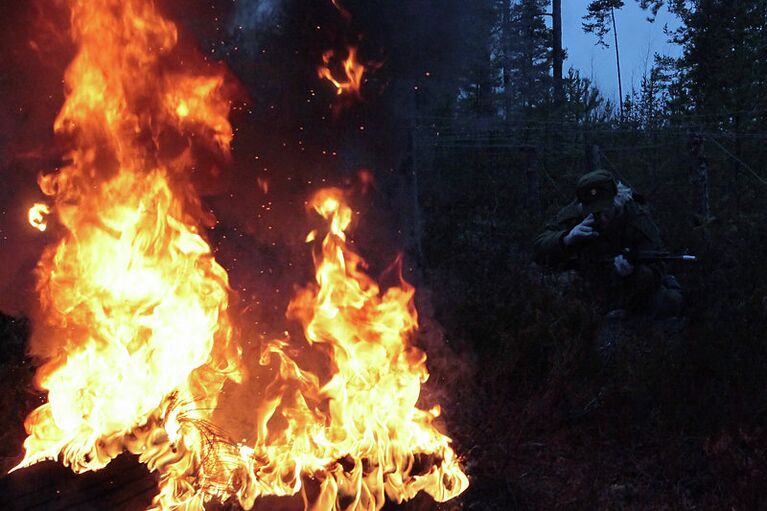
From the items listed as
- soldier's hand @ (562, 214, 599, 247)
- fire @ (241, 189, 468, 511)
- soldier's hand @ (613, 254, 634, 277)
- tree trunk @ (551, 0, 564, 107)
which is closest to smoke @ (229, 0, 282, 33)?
fire @ (241, 189, 468, 511)

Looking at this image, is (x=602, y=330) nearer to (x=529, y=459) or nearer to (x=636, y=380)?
(x=636, y=380)

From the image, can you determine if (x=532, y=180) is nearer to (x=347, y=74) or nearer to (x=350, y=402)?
(x=347, y=74)

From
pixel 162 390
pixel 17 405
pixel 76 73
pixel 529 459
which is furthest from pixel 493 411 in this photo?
pixel 76 73

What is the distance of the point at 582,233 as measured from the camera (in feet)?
20.7

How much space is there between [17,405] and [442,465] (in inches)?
118

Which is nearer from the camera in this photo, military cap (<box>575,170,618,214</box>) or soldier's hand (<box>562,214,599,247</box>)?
soldier's hand (<box>562,214,599,247</box>)

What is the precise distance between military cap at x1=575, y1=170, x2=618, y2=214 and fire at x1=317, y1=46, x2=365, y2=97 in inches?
128

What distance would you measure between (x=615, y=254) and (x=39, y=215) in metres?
5.15

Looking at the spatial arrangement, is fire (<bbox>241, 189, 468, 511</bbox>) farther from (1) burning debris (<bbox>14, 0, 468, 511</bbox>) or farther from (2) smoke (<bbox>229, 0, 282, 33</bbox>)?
(2) smoke (<bbox>229, 0, 282, 33</bbox>)

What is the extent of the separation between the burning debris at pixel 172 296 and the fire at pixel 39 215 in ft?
0.74

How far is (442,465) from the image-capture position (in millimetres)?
3377

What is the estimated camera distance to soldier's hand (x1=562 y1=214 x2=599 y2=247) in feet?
20.8

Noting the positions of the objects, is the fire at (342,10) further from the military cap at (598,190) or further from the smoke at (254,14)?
the military cap at (598,190)

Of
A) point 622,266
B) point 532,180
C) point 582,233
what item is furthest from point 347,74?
point 532,180
